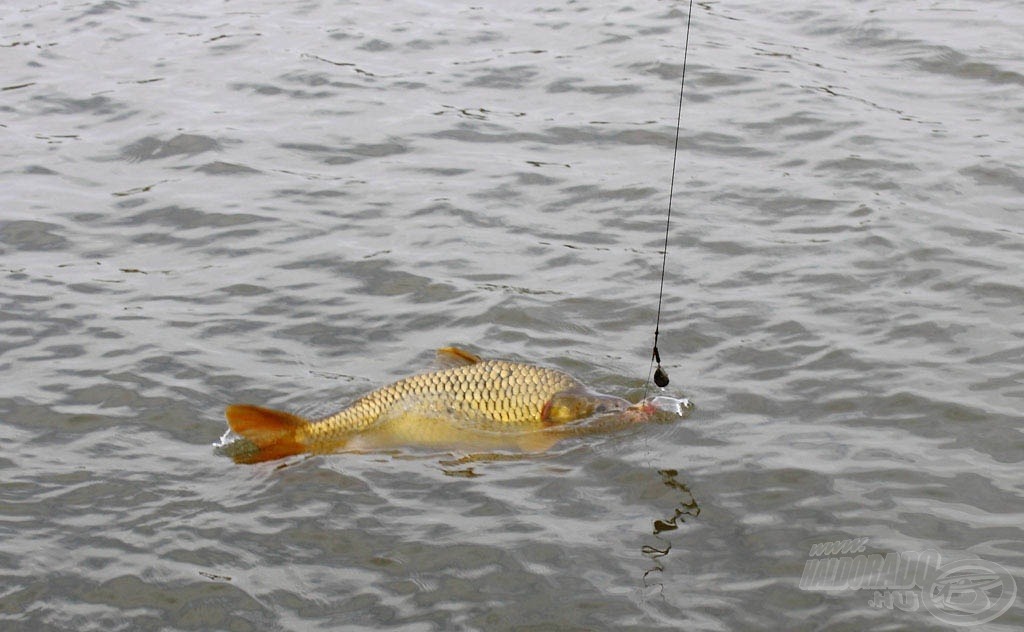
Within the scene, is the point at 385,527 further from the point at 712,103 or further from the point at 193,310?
the point at 712,103

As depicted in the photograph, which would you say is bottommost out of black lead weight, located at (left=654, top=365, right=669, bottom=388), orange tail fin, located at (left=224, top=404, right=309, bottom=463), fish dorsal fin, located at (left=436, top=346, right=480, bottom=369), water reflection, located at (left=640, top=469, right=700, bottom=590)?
water reflection, located at (left=640, top=469, right=700, bottom=590)

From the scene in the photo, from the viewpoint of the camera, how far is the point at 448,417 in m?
6.34

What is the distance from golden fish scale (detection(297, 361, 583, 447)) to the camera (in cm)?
632

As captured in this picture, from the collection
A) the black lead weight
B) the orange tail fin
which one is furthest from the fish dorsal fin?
the black lead weight

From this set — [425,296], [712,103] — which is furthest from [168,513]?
[712,103]

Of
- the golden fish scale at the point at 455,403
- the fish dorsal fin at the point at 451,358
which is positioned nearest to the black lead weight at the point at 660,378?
the golden fish scale at the point at 455,403

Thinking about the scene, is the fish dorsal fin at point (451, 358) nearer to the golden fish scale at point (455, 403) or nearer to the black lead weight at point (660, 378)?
the golden fish scale at point (455, 403)

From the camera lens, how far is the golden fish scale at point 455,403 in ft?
20.7

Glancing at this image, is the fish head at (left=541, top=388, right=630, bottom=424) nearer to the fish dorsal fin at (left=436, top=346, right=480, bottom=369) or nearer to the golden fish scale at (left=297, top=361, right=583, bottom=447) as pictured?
the golden fish scale at (left=297, top=361, right=583, bottom=447)

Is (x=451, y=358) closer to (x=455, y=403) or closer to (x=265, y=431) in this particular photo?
(x=455, y=403)

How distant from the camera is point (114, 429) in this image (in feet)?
22.0

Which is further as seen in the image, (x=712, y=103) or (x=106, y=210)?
(x=712, y=103)

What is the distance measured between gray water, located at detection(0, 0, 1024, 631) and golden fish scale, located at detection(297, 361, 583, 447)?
17 centimetres

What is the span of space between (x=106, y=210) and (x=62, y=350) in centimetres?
216
